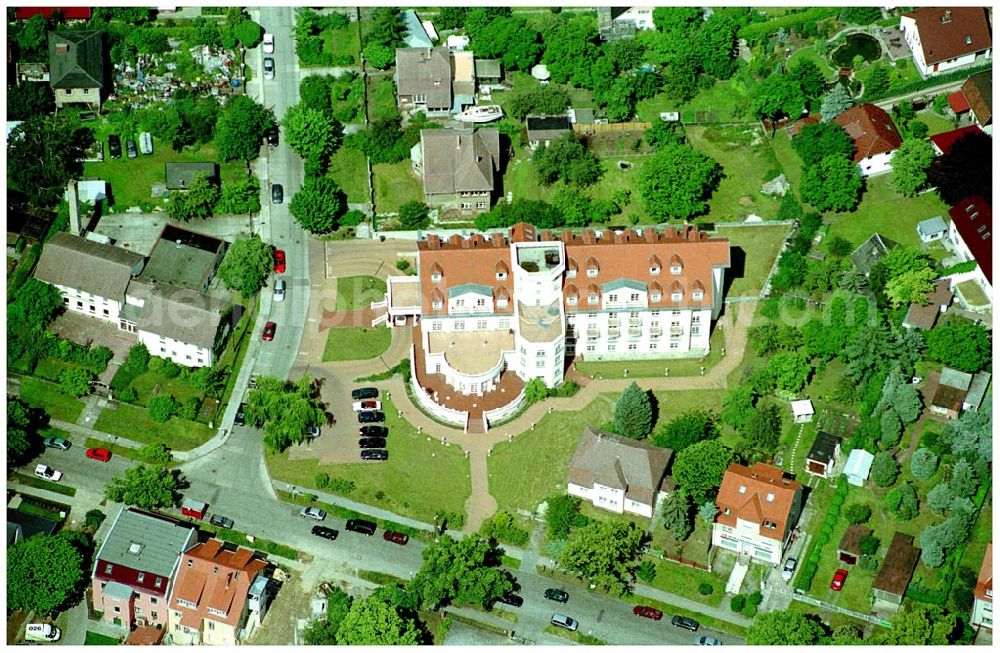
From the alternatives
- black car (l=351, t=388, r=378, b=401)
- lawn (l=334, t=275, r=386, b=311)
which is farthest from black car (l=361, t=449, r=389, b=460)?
lawn (l=334, t=275, r=386, b=311)

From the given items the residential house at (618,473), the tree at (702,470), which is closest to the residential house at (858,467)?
the tree at (702,470)

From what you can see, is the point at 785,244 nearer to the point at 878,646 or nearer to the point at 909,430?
the point at 909,430

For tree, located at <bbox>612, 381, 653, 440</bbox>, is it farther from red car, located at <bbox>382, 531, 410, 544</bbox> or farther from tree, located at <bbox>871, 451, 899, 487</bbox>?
red car, located at <bbox>382, 531, 410, 544</bbox>

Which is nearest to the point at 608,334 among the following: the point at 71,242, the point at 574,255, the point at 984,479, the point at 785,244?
the point at 574,255

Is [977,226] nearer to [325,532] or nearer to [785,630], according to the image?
[785,630]

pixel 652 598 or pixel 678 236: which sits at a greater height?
pixel 678 236

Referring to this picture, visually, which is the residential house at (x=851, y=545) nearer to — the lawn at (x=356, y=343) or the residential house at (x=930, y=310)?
the residential house at (x=930, y=310)
